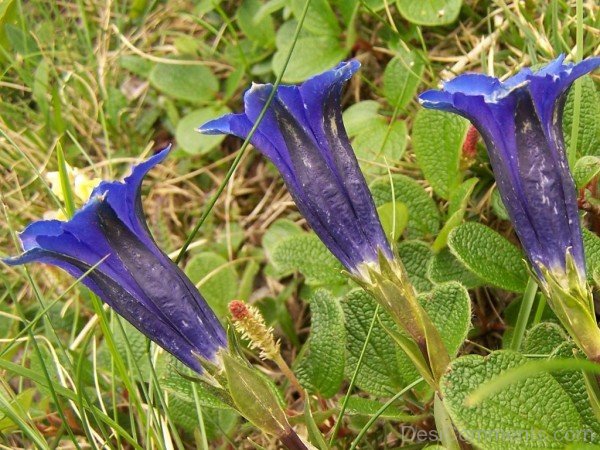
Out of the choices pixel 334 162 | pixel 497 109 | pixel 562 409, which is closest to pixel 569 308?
pixel 562 409

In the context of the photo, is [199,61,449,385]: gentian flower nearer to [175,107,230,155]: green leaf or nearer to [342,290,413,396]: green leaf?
[342,290,413,396]: green leaf

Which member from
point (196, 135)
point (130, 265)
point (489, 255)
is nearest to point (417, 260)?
point (489, 255)

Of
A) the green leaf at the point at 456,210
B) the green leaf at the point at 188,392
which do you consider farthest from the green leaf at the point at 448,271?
the green leaf at the point at 188,392

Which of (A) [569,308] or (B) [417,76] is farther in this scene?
(B) [417,76]

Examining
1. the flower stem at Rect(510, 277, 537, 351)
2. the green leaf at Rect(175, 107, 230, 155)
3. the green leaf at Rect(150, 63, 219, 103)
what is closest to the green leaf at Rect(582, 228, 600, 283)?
the flower stem at Rect(510, 277, 537, 351)

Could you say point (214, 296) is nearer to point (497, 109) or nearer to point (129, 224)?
point (129, 224)
